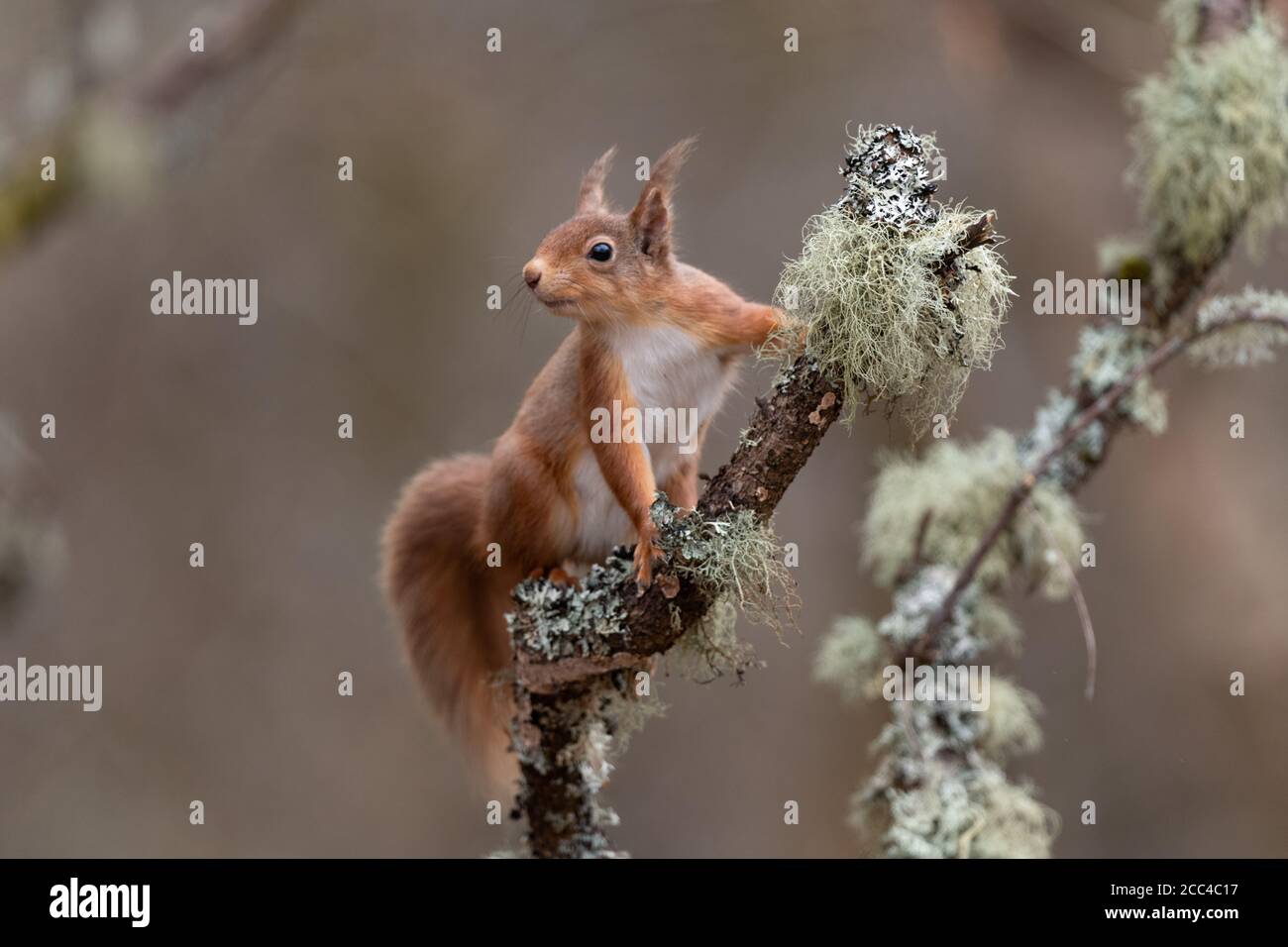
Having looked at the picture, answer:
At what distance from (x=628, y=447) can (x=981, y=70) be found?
10.0 feet

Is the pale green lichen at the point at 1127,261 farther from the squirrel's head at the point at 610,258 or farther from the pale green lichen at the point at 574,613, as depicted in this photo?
the pale green lichen at the point at 574,613

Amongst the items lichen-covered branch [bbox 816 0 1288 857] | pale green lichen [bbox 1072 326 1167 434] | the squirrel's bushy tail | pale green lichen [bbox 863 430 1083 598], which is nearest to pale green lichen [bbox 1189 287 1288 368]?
lichen-covered branch [bbox 816 0 1288 857]

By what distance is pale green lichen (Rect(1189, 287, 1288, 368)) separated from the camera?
2551 millimetres

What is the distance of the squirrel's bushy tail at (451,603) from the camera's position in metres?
2.69

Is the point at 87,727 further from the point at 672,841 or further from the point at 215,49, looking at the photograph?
the point at 215,49

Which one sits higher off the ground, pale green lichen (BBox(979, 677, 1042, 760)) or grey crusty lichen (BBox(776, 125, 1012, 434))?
grey crusty lichen (BBox(776, 125, 1012, 434))

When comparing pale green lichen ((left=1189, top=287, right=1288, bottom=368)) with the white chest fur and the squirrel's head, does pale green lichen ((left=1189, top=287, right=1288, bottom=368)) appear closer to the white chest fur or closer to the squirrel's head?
the white chest fur

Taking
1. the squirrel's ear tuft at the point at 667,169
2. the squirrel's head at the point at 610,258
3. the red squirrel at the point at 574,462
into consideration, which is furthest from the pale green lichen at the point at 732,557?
the squirrel's ear tuft at the point at 667,169

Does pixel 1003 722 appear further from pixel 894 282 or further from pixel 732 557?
pixel 894 282

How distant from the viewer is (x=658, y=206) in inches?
85.3

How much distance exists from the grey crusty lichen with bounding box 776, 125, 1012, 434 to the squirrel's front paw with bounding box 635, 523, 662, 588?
38 cm

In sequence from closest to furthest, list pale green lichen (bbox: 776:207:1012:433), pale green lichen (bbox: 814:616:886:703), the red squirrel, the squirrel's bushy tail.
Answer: pale green lichen (bbox: 776:207:1012:433), the red squirrel, the squirrel's bushy tail, pale green lichen (bbox: 814:616:886:703)

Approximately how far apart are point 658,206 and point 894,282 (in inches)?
20.0

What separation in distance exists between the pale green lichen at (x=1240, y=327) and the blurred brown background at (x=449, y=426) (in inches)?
72.1
